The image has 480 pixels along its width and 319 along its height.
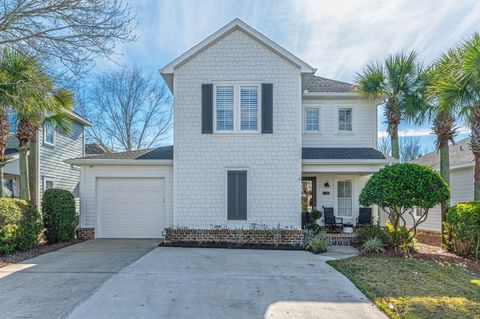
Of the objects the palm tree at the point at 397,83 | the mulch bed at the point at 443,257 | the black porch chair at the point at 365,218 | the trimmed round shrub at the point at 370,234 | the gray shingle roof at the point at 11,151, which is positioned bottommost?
the mulch bed at the point at 443,257

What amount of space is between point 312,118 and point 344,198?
11.8ft

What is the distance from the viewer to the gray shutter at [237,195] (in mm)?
12406

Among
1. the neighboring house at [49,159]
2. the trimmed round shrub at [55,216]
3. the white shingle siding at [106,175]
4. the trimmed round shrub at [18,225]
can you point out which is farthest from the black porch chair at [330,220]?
the neighboring house at [49,159]

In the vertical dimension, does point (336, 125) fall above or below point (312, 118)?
below

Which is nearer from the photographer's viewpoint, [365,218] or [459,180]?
[365,218]

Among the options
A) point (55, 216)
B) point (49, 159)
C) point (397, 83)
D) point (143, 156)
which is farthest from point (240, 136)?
point (49, 159)

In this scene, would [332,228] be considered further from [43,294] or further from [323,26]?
[43,294]

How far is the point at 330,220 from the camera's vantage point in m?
14.1

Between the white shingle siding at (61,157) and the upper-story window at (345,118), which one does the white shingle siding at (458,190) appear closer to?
the upper-story window at (345,118)

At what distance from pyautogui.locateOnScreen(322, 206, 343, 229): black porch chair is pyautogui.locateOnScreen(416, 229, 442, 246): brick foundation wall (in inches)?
133

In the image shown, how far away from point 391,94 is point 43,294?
13994mm

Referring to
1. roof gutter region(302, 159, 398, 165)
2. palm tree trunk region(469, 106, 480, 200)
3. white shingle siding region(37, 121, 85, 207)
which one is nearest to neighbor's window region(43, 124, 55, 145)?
white shingle siding region(37, 121, 85, 207)

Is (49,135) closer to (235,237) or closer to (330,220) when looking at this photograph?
(235,237)

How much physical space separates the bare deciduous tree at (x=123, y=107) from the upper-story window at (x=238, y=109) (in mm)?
19792
